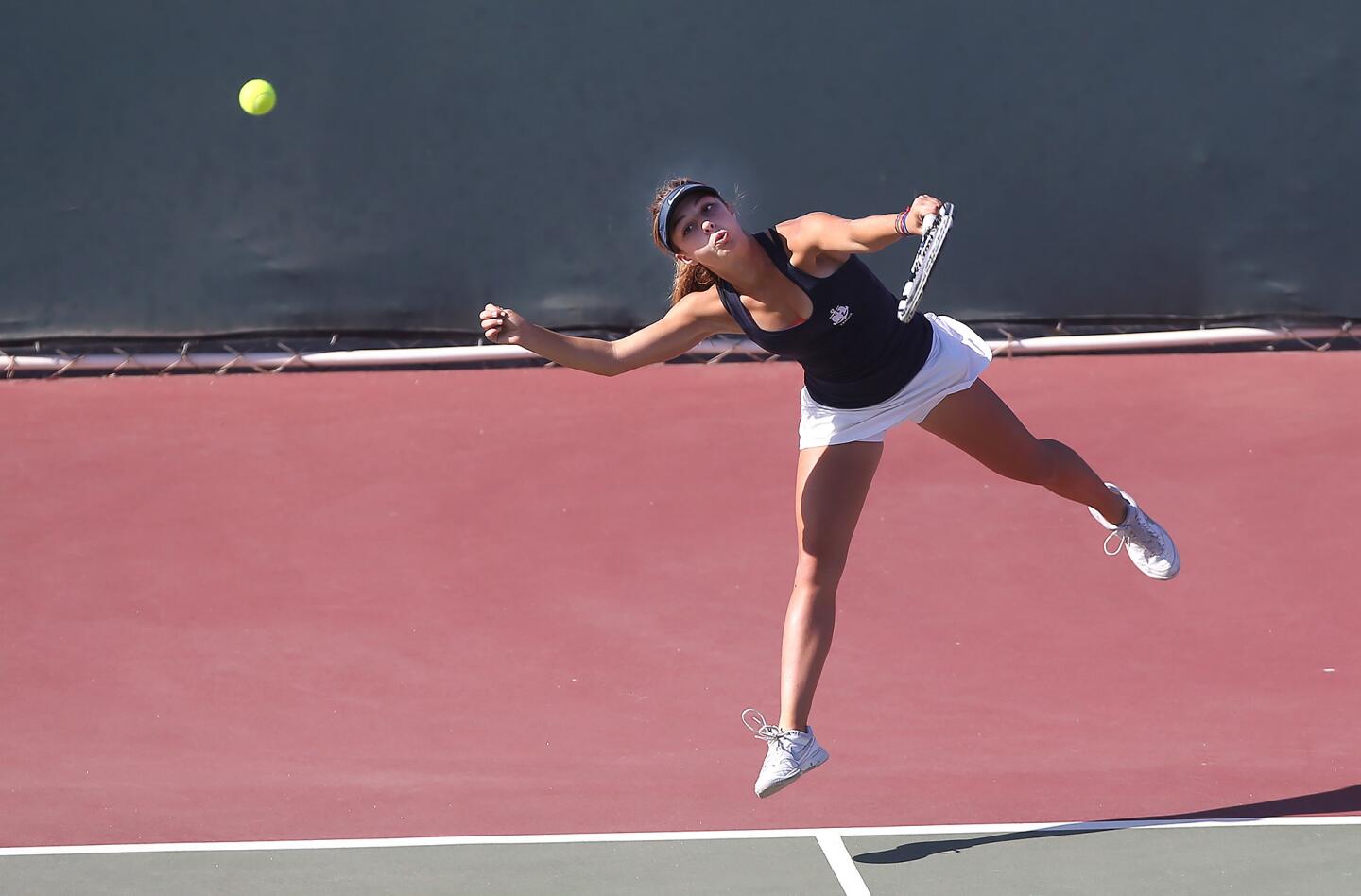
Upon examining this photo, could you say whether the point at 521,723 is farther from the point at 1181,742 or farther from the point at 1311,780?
the point at 1311,780

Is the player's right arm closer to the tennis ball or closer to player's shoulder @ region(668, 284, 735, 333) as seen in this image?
player's shoulder @ region(668, 284, 735, 333)

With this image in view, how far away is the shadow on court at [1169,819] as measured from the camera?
466 cm

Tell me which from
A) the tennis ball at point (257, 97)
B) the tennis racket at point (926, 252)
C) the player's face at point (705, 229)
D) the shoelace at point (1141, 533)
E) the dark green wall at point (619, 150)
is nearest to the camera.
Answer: the tennis racket at point (926, 252)

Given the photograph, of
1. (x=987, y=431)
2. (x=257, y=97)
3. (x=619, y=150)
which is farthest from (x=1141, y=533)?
(x=257, y=97)

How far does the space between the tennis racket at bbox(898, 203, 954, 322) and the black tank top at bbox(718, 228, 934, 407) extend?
0.35 metres

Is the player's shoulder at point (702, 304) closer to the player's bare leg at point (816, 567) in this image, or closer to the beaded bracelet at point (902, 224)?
the player's bare leg at point (816, 567)

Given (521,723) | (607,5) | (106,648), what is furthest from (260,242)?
(521,723)

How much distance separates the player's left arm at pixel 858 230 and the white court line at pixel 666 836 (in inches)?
65.5

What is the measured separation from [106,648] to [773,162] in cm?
425

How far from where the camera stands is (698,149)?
8.95 metres

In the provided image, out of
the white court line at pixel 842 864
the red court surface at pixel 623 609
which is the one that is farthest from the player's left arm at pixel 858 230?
the red court surface at pixel 623 609

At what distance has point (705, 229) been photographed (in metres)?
4.39

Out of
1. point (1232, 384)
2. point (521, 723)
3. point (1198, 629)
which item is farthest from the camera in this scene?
point (1232, 384)

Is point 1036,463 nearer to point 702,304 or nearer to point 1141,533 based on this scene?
point 1141,533
